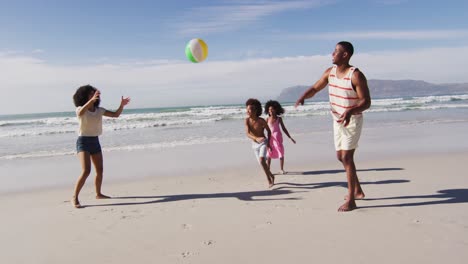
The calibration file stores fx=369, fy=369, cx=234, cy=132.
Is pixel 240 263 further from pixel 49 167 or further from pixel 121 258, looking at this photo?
pixel 49 167

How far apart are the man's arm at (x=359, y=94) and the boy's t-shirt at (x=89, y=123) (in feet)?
11.7

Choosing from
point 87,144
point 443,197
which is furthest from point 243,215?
point 443,197

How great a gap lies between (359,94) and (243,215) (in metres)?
2.03

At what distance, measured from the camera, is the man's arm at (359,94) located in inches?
169

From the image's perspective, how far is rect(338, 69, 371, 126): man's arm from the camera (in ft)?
14.1

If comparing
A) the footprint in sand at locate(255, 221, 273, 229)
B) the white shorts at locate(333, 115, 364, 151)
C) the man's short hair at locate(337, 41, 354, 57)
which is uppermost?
the man's short hair at locate(337, 41, 354, 57)

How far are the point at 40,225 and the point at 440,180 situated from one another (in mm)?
6098

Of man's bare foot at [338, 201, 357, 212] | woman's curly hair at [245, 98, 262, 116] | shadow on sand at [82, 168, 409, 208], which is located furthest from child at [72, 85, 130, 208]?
man's bare foot at [338, 201, 357, 212]

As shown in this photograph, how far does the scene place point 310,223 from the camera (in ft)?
13.8

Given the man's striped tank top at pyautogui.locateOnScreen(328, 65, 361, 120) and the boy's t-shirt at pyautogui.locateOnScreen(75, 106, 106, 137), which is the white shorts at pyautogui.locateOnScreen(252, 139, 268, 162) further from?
the boy's t-shirt at pyautogui.locateOnScreen(75, 106, 106, 137)

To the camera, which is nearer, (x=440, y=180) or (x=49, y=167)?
(x=440, y=180)

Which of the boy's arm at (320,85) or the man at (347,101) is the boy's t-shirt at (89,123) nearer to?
the boy's arm at (320,85)

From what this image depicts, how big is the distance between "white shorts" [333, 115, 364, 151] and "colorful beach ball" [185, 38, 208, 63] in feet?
13.0

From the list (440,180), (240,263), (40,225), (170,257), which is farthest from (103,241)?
(440,180)
